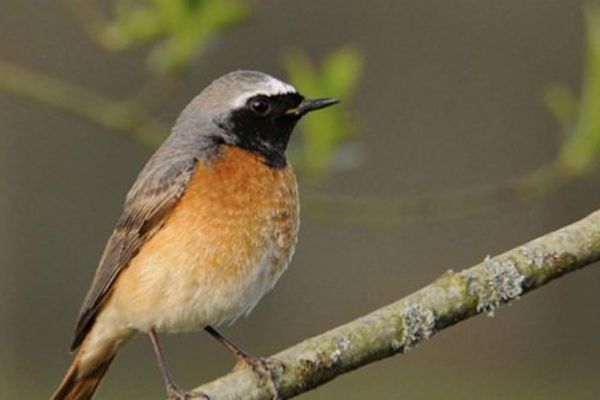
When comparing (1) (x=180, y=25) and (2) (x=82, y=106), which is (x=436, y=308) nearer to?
(1) (x=180, y=25)

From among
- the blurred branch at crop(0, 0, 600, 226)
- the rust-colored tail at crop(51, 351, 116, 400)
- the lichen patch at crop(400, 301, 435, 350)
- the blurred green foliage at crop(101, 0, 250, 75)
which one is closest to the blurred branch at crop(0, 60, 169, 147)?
the blurred branch at crop(0, 0, 600, 226)

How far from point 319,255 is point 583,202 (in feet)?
5.59

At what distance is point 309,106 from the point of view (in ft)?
18.7

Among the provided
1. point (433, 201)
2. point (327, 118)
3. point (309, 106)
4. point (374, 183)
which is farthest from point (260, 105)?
point (374, 183)

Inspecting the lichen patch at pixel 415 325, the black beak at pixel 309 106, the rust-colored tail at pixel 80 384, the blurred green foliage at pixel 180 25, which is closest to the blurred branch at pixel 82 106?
the blurred green foliage at pixel 180 25

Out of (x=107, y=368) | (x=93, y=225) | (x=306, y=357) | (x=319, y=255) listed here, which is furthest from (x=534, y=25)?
(x=306, y=357)

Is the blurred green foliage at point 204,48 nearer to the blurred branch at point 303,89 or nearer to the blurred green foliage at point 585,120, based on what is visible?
the blurred branch at point 303,89

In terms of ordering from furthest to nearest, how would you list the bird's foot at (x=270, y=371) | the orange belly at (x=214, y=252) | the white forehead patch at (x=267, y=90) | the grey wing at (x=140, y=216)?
the white forehead patch at (x=267, y=90) < the grey wing at (x=140, y=216) < the orange belly at (x=214, y=252) < the bird's foot at (x=270, y=371)

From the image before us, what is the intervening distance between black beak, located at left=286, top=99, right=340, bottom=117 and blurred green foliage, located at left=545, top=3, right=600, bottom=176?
0.77 meters

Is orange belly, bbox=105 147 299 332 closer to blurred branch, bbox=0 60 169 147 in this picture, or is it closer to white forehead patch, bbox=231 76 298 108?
white forehead patch, bbox=231 76 298 108

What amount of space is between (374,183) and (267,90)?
18.8 ft

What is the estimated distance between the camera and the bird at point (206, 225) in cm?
544

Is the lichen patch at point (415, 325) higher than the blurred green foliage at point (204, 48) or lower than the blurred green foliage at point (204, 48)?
lower

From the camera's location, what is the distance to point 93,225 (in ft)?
36.6
